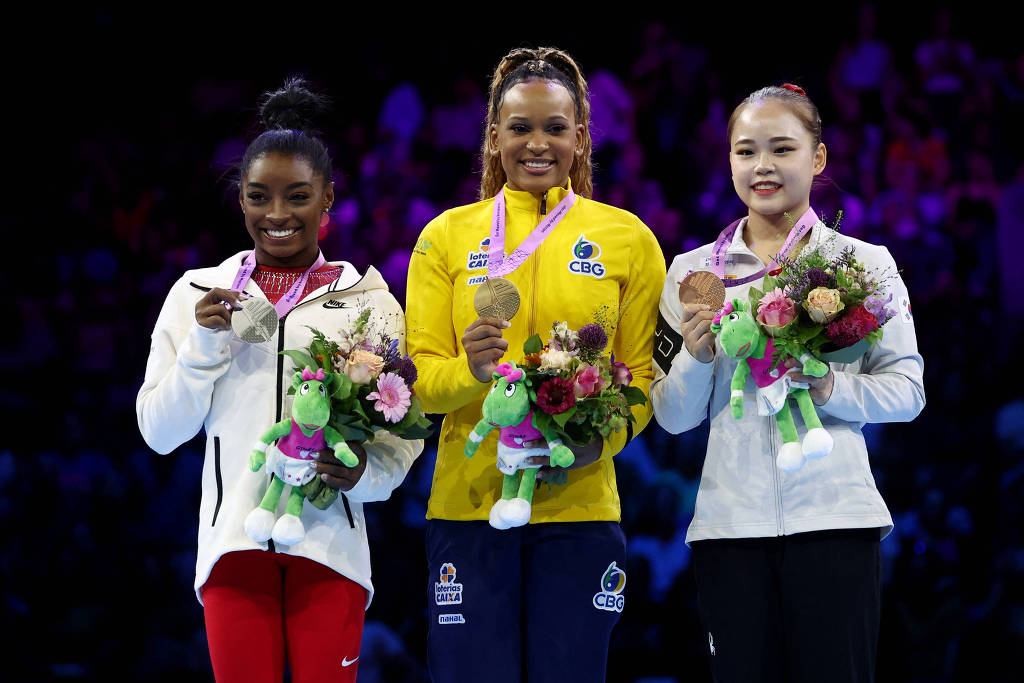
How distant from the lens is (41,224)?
14.3 feet

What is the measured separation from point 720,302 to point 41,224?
314 centimetres

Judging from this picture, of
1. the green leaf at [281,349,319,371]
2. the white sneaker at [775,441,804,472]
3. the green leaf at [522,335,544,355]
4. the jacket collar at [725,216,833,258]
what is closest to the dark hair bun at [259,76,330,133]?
the green leaf at [281,349,319,371]

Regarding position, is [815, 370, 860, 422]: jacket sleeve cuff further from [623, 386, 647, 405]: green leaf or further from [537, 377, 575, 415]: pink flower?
[537, 377, 575, 415]: pink flower

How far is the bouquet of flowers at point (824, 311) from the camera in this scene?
222 centimetres

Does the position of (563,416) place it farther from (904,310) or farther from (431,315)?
(904,310)

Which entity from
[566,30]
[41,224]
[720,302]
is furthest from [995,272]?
[41,224]

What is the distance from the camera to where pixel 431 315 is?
260 centimetres

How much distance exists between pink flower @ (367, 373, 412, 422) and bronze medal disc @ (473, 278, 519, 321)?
0.24 m

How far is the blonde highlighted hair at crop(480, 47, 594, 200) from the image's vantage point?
2.73m

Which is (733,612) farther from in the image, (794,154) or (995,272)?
(995,272)

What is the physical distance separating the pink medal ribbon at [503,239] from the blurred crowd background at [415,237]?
1.83 meters

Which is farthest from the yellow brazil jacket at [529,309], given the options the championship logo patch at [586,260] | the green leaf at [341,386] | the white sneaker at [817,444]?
the white sneaker at [817,444]

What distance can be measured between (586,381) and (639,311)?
0.44 metres

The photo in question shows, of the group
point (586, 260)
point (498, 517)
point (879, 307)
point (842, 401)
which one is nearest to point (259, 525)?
point (498, 517)
